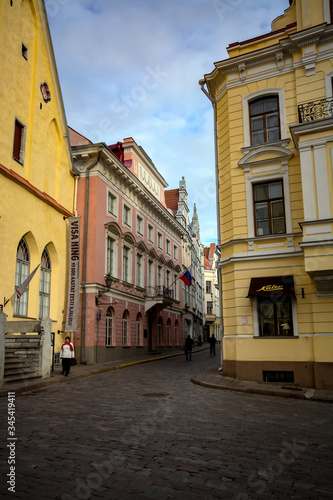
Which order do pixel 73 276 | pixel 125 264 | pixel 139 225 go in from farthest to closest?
pixel 139 225, pixel 125 264, pixel 73 276

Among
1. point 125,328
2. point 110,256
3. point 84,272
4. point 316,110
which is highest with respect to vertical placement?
point 316,110

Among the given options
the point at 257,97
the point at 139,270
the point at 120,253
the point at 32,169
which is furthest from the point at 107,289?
the point at 257,97

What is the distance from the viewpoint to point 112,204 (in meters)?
26.9

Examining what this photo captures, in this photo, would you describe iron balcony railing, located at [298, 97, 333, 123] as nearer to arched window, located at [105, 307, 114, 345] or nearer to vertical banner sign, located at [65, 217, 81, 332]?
vertical banner sign, located at [65, 217, 81, 332]

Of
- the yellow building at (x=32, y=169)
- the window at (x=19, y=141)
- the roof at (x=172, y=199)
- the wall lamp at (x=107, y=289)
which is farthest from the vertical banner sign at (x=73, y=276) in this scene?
the roof at (x=172, y=199)

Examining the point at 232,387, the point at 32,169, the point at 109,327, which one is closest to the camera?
the point at 232,387

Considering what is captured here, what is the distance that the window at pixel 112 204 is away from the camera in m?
26.3

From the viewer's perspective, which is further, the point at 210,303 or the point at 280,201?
the point at 210,303

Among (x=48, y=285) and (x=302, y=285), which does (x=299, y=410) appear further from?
(x=48, y=285)

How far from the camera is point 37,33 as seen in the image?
806 inches

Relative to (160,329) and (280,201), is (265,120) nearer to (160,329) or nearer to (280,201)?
(280,201)

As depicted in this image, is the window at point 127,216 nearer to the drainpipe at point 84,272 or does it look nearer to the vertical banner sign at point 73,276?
the drainpipe at point 84,272

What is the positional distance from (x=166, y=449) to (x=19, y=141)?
16090 millimetres

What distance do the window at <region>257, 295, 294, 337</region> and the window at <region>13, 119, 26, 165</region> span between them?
38.3 ft
